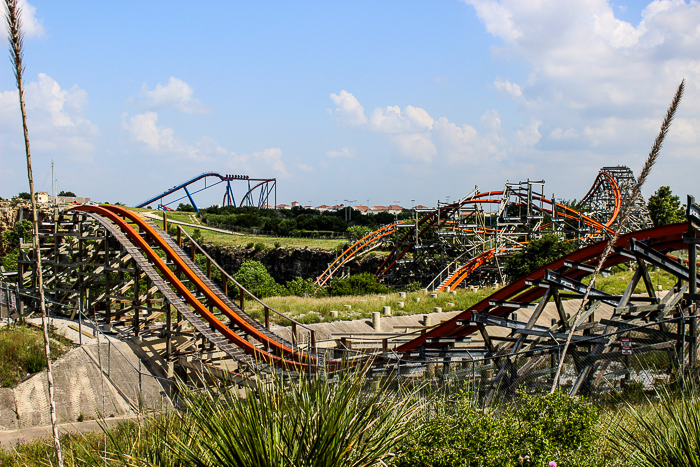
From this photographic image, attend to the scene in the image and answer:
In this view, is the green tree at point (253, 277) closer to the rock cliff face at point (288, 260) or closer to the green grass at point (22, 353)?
A: the rock cliff face at point (288, 260)

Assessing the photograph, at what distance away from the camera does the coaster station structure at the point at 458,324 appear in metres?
9.09

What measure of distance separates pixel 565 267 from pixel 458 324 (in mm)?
3025

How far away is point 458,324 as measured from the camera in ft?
42.7

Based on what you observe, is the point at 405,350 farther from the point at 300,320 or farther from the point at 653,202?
the point at 653,202

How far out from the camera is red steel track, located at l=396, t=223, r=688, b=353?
1064 cm

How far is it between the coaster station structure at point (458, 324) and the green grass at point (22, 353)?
263 centimetres

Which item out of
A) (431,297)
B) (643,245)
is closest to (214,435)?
(643,245)

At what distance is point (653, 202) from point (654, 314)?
4828 cm

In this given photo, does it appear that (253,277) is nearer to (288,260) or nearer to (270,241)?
(288,260)

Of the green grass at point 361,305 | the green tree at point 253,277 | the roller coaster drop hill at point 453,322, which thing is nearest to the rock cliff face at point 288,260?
the green tree at point 253,277

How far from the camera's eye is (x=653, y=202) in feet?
173

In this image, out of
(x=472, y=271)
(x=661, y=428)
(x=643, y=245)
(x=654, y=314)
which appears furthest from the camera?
(x=472, y=271)

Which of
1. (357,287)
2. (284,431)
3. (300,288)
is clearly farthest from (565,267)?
(300,288)

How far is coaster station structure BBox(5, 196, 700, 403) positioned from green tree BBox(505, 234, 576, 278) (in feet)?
19.3
